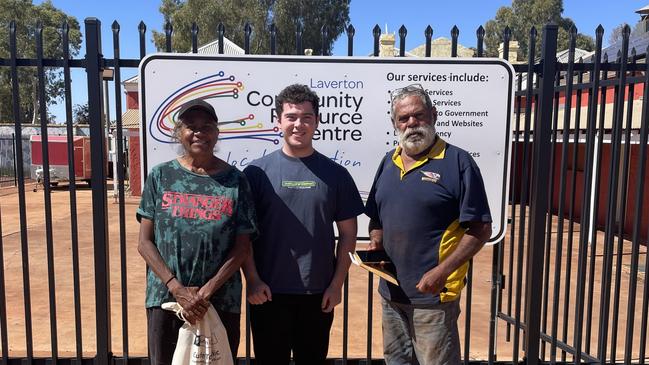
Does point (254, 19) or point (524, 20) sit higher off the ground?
→ point (524, 20)

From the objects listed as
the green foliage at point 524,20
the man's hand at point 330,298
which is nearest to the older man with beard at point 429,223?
the man's hand at point 330,298

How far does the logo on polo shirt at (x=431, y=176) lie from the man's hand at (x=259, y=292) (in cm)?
93

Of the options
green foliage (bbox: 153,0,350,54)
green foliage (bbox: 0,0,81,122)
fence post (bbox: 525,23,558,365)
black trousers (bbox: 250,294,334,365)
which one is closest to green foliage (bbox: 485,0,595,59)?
green foliage (bbox: 153,0,350,54)

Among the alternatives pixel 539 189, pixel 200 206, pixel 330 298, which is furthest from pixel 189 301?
pixel 539 189

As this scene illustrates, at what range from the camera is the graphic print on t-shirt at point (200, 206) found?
2.35 m

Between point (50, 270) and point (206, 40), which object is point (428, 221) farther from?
point (206, 40)

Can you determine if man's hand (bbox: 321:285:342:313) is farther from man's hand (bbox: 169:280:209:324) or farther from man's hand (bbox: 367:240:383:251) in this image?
man's hand (bbox: 169:280:209:324)

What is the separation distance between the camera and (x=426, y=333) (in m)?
2.49

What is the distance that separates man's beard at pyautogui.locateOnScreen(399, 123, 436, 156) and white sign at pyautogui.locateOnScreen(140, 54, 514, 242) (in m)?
0.76

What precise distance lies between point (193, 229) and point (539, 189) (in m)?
2.16

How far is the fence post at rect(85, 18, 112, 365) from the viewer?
3043 millimetres

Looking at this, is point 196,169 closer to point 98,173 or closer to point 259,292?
point 259,292

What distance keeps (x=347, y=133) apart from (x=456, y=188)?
1.02 meters

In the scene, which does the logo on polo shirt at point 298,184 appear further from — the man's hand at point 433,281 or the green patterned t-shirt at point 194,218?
the man's hand at point 433,281
